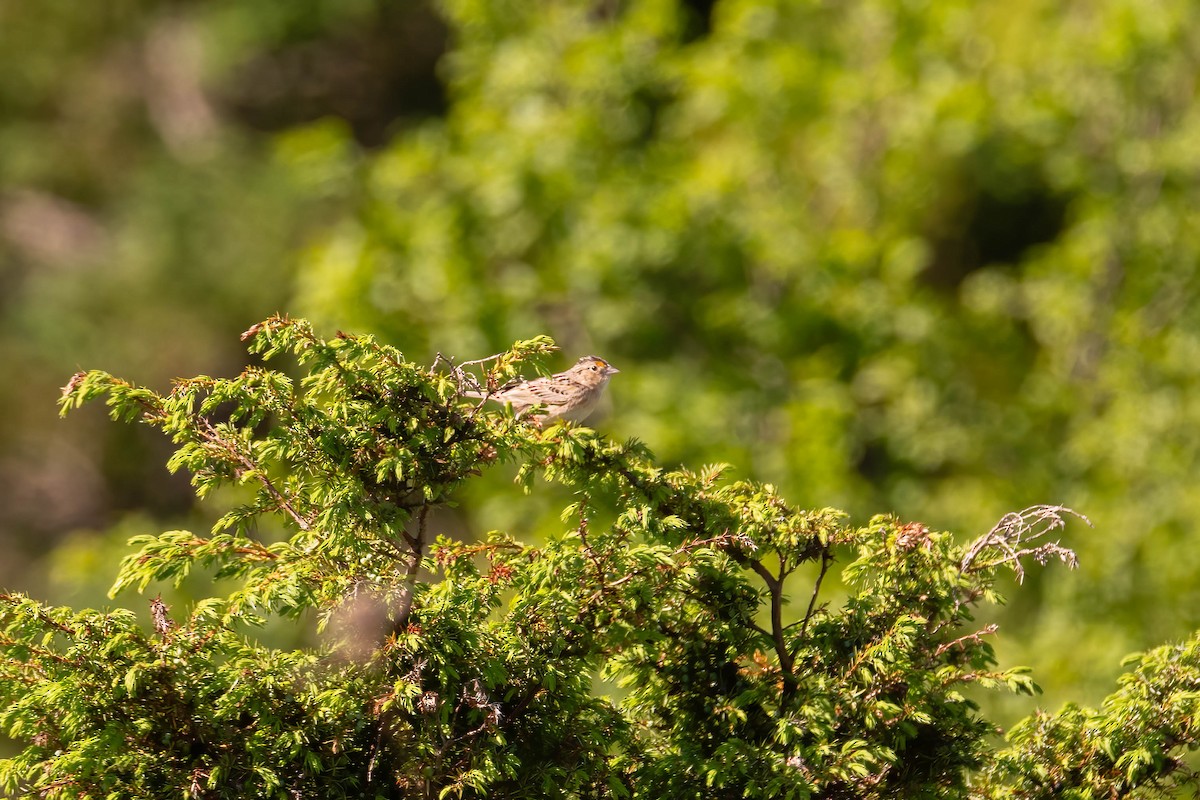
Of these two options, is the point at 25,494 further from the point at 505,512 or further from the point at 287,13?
the point at 505,512

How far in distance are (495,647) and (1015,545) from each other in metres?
1.73

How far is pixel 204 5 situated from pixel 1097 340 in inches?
1008

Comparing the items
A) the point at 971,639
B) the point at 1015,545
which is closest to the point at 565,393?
the point at 971,639

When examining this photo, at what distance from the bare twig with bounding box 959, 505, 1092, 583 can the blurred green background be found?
27.5 feet

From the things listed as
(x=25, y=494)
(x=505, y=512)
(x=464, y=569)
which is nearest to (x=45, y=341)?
(x=25, y=494)

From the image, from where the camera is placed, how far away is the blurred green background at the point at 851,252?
13.7 m

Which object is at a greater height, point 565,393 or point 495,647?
point 565,393

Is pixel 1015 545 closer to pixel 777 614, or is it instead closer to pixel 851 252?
pixel 777 614

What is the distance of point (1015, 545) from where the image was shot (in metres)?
4.45

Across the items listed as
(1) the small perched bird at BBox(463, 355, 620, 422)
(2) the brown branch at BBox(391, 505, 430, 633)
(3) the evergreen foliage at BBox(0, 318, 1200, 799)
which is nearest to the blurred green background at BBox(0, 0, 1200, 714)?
(1) the small perched bird at BBox(463, 355, 620, 422)

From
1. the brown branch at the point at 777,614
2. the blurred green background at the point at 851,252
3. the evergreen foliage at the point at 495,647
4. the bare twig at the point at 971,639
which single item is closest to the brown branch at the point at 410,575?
the evergreen foliage at the point at 495,647

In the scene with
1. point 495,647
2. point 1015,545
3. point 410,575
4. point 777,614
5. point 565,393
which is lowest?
point 495,647

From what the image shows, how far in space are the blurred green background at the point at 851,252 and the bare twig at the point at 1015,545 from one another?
8.39 m

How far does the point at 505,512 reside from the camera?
13719 mm
